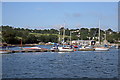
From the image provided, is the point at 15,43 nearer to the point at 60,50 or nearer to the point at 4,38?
the point at 4,38

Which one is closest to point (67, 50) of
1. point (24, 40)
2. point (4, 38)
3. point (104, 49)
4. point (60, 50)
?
point (60, 50)

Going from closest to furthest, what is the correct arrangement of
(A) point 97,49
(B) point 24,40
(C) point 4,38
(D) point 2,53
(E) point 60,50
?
(D) point 2,53 < (E) point 60,50 < (A) point 97,49 < (C) point 4,38 < (B) point 24,40

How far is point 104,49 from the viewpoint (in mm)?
94938

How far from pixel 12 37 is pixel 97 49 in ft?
316

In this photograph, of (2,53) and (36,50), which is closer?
(2,53)

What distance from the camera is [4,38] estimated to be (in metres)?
168

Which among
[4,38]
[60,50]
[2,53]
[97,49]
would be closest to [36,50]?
[60,50]

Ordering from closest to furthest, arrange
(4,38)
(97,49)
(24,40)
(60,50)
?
1. (60,50)
2. (97,49)
3. (4,38)
4. (24,40)

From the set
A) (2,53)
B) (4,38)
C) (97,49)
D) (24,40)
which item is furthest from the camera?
(24,40)

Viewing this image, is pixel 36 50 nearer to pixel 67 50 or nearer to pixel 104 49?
pixel 67 50

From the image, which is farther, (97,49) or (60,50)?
(97,49)

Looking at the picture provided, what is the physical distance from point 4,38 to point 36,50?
291 feet

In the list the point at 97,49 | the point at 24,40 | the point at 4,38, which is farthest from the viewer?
the point at 24,40

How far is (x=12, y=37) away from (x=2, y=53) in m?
107
